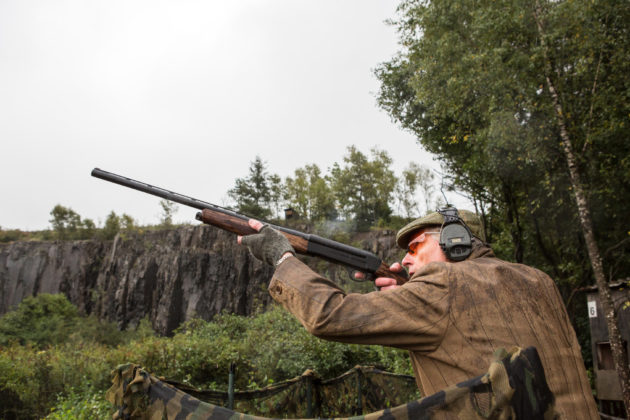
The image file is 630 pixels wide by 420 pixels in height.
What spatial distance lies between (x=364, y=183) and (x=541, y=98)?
38.2m

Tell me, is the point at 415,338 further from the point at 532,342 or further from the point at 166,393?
the point at 166,393

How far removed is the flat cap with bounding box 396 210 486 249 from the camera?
7.79 ft

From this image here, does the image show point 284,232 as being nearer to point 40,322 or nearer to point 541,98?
point 541,98

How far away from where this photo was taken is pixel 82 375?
33.0 feet

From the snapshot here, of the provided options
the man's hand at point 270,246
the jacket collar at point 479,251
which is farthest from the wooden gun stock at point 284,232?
the jacket collar at point 479,251

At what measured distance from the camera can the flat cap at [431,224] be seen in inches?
93.5

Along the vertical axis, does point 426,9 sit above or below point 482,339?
above

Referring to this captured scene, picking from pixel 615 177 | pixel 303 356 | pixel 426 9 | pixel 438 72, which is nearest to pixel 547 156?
pixel 615 177

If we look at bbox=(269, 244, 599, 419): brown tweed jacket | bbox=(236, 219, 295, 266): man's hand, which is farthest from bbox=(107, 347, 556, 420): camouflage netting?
bbox=(236, 219, 295, 266): man's hand

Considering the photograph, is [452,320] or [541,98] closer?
[452,320]

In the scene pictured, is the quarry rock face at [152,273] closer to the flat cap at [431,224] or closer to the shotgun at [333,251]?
the shotgun at [333,251]

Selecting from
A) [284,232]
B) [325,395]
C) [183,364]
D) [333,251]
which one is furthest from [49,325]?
[333,251]

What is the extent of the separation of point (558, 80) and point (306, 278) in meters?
11.6

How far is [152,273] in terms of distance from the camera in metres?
36.2
